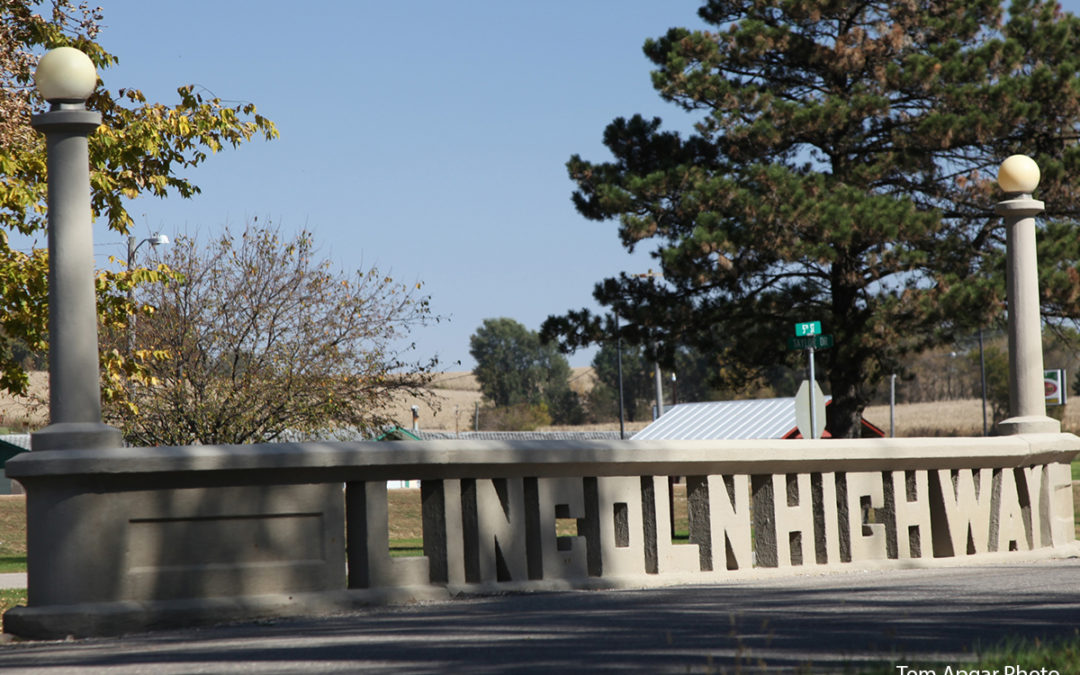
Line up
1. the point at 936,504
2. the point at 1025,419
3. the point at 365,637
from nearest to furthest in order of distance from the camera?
the point at 365,637, the point at 936,504, the point at 1025,419

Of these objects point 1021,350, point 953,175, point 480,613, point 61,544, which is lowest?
point 480,613

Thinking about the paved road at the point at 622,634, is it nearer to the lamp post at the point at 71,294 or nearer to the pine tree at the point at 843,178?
the lamp post at the point at 71,294

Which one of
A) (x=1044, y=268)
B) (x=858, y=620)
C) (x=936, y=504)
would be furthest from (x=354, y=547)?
(x=1044, y=268)

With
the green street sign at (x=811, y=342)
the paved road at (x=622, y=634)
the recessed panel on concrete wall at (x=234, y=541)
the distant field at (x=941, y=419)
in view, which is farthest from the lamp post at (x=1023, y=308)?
the distant field at (x=941, y=419)

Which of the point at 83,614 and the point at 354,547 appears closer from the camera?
the point at 83,614

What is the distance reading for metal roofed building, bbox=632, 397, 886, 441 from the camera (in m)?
32.4

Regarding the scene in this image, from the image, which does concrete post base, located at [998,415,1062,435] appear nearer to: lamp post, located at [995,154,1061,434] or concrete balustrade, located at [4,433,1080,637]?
lamp post, located at [995,154,1061,434]

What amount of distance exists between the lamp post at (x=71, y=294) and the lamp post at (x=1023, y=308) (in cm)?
801

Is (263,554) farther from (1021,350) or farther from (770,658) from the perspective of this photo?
(1021,350)

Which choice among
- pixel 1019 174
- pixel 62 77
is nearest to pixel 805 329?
pixel 1019 174

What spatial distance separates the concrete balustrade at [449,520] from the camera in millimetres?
6906

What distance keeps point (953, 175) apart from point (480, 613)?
19129 millimetres

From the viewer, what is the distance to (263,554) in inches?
285

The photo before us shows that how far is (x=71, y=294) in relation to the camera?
7.31 meters
